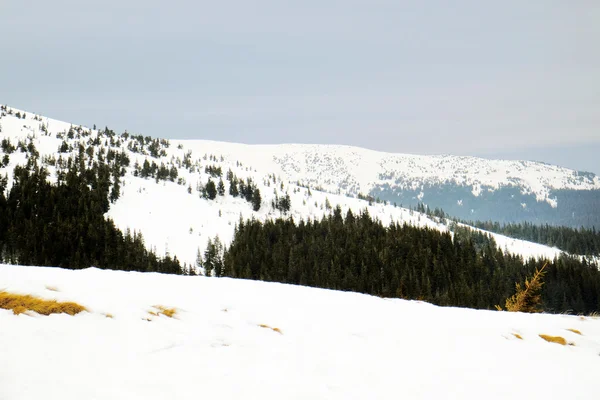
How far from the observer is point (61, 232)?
74.3 m

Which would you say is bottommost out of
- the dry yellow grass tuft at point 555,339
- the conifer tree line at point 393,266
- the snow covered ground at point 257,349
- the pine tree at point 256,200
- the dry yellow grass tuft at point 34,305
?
the conifer tree line at point 393,266

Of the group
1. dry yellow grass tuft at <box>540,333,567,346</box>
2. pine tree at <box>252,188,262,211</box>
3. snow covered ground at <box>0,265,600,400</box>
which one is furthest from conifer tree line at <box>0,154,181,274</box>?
dry yellow grass tuft at <box>540,333,567,346</box>

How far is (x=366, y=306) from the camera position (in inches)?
594

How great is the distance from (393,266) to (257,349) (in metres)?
93.9

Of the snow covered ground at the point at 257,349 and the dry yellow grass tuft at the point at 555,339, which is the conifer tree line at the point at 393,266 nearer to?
the dry yellow grass tuft at the point at 555,339

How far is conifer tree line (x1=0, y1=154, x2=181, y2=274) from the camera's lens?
7006 cm

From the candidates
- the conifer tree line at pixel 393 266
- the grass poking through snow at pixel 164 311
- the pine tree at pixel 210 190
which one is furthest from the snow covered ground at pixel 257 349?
the pine tree at pixel 210 190

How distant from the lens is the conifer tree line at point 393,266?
299ft

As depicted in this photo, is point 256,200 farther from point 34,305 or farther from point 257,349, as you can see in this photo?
point 34,305

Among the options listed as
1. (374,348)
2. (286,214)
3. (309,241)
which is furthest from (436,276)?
(374,348)

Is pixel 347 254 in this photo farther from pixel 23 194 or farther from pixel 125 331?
pixel 125 331

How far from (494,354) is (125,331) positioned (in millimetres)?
11132

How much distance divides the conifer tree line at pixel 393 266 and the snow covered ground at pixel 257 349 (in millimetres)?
74625

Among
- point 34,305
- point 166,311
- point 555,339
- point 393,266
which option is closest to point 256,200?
point 393,266
